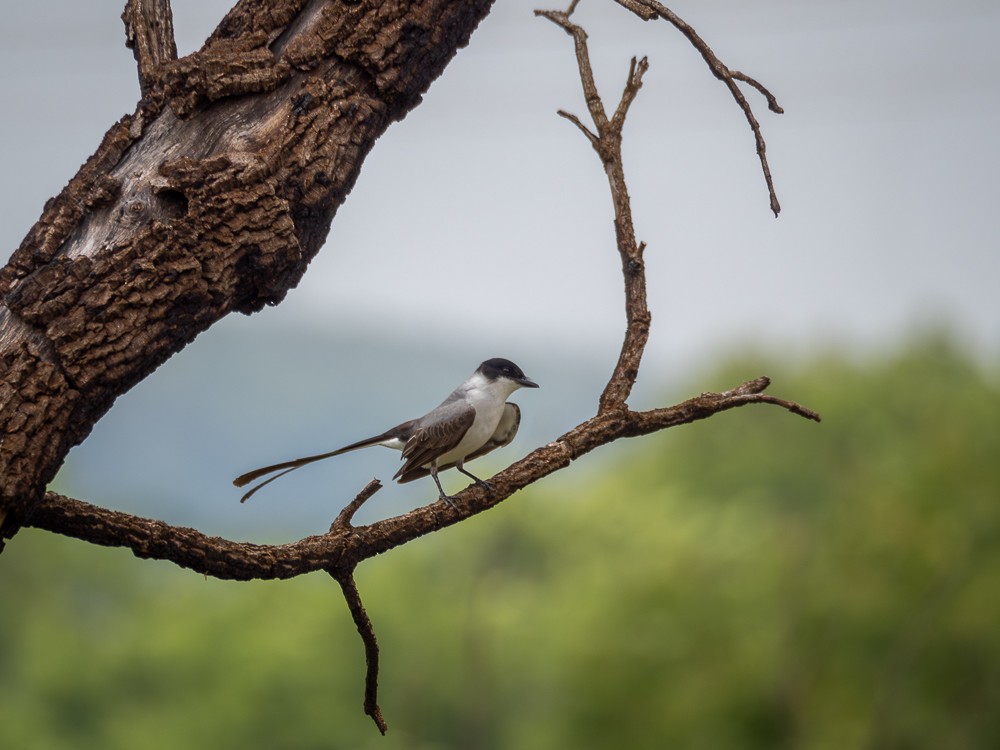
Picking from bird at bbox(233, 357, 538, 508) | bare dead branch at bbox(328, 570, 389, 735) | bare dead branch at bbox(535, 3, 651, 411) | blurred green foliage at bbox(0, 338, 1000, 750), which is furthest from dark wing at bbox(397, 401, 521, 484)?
blurred green foliage at bbox(0, 338, 1000, 750)

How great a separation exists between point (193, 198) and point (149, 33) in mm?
605

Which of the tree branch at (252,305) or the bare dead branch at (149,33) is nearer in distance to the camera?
the tree branch at (252,305)

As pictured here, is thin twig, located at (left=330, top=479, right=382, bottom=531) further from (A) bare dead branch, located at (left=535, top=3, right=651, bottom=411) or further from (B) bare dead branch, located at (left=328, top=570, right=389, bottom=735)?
(A) bare dead branch, located at (left=535, top=3, right=651, bottom=411)

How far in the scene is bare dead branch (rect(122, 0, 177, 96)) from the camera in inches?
119

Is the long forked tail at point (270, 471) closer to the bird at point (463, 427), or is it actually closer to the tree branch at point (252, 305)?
the tree branch at point (252, 305)

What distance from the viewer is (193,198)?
9.11 ft

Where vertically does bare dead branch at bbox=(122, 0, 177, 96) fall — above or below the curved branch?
above

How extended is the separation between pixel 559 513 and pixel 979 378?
52.1ft

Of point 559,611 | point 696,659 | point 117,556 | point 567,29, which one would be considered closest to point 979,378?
point 559,611

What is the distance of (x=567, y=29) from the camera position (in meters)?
3.50

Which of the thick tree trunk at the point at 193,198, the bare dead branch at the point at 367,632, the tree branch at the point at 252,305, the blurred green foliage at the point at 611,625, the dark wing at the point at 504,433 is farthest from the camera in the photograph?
the blurred green foliage at the point at 611,625

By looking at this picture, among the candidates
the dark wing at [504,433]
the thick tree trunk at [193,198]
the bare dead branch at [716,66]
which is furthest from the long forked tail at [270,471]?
the bare dead branch at [716,66]

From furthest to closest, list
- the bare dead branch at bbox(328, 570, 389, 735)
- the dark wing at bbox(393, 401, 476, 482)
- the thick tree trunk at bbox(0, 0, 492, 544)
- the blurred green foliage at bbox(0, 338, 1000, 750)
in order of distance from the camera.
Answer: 1. the blurred green foliage at bbox(0, 338, 1000, 750)
2. the dark wing at bbox(393, 401, 476, 482)
3. the bare dead branch at bbox(328, 570, 389, 735)
4. the thick tree trunk at bbox(0, 0, 492, 544)

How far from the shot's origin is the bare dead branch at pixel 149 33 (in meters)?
3.04
